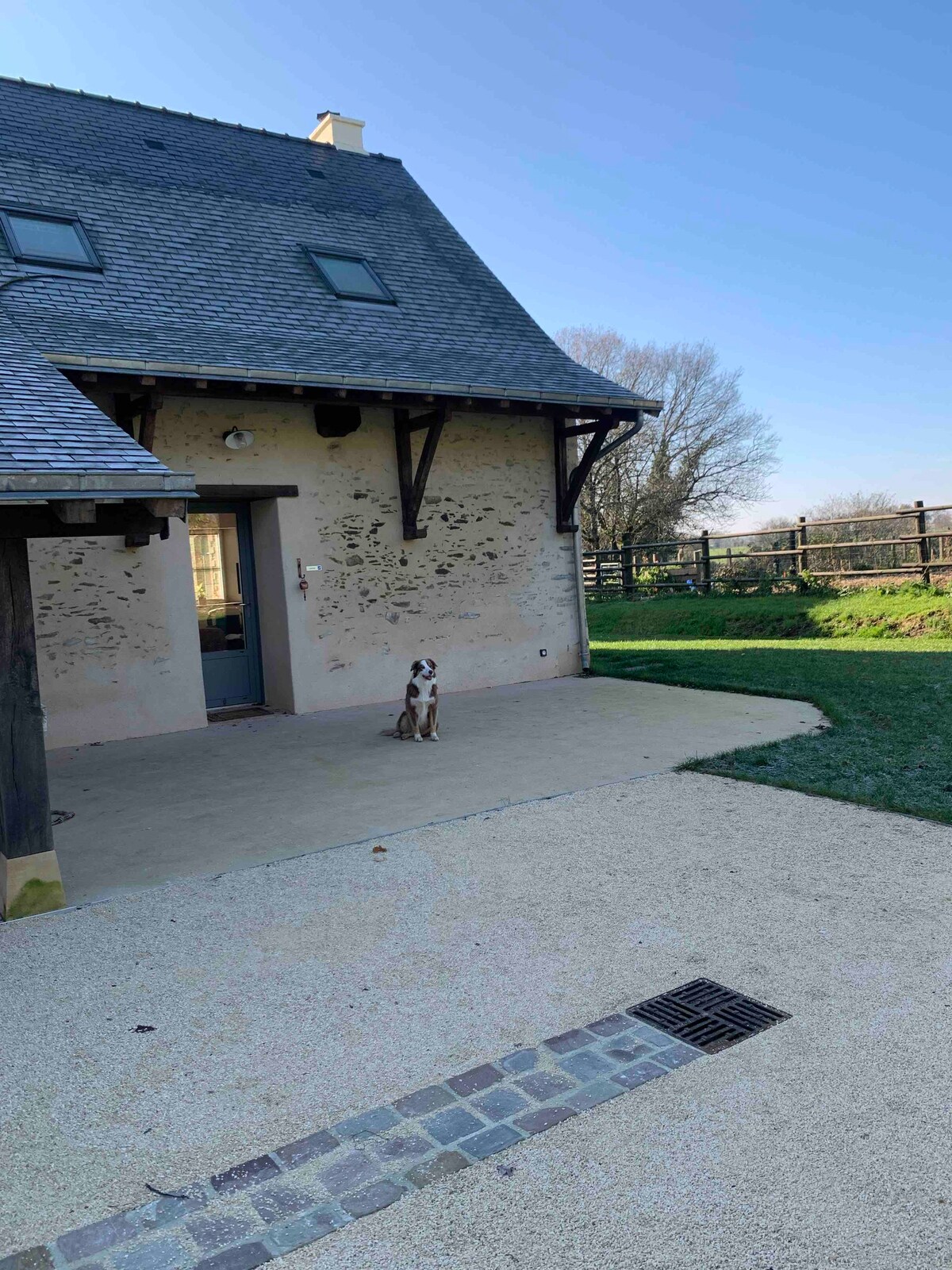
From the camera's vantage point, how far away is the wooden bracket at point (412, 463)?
8.76m

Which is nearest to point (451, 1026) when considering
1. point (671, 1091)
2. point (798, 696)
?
point (671, 1091)

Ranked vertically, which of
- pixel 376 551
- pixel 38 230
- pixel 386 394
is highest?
pixel 38 230

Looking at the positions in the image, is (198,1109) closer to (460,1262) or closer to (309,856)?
(460,1262)

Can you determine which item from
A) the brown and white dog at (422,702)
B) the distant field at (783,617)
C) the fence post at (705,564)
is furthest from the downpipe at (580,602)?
the fence post at (705,564)

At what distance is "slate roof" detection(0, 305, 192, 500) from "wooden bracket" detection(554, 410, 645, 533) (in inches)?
229

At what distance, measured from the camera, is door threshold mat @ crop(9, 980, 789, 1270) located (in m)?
1.98

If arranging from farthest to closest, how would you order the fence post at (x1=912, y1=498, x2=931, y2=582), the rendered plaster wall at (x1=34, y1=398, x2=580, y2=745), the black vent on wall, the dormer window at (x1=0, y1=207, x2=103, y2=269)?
the fence post at (x1=912, y1=498, x2=931, y2=582) → the black vent on wall → the dormer window at (x1=0, y1=207, x2=103, y2=269) → the rendered plaster wall at (x1=34, y1=398, x2=580, y2=745)

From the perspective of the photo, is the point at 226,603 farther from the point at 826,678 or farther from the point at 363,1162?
the point at 363,1162

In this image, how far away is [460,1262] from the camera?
6.15 ft

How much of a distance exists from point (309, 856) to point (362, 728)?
3.30 m

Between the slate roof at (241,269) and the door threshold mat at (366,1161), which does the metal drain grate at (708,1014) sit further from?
the slate roof at (241,269)

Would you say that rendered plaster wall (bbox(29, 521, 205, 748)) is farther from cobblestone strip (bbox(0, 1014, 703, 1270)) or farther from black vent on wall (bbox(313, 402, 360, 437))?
cobblestone strip (bbox(0, 1014, 703, 1270))

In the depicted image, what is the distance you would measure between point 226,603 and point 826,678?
6050mm

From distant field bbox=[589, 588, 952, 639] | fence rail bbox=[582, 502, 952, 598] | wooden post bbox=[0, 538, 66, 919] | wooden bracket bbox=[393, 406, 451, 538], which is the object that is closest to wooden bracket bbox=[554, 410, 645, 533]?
wooden bracket bbox=[393, 406, 451, 538]
